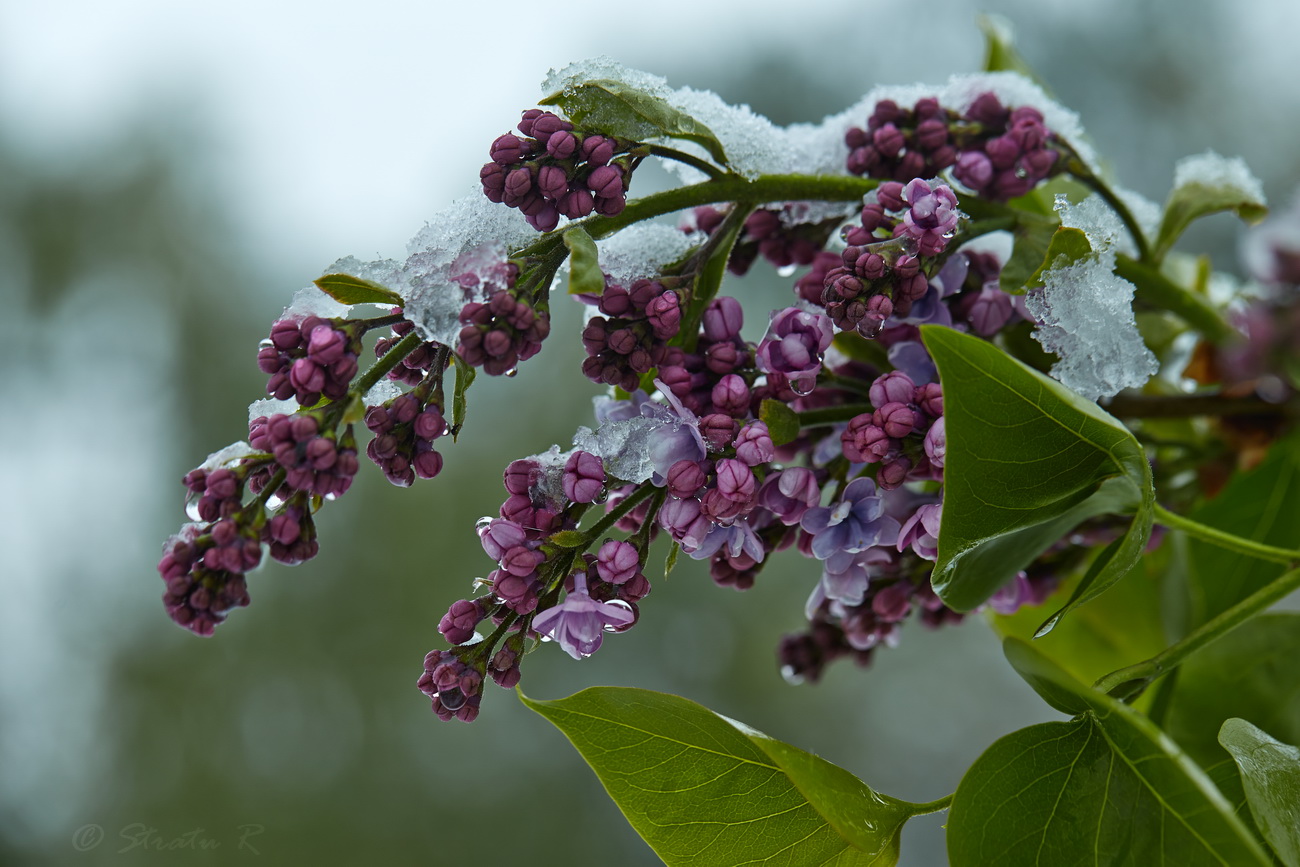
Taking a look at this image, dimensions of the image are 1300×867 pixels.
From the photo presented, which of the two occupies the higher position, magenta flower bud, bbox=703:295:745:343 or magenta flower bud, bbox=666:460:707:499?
magenta flower bud, bbox=703:295:745:343

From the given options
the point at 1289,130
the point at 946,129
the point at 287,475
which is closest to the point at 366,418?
the point at 287,475

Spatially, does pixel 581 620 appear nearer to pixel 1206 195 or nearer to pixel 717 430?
pixel 717 430

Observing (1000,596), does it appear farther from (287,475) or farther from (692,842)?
(287,475)

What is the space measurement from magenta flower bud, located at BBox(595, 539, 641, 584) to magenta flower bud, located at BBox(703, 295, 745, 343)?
0.23ft

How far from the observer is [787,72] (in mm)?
4359

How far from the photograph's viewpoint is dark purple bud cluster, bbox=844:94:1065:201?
35 cm

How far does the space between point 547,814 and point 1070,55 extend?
3769 mm

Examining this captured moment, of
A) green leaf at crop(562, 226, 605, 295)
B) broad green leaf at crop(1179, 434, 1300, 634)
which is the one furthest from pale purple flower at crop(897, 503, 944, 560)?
broad green leaf at crop(1179, 434, 1300, 634)

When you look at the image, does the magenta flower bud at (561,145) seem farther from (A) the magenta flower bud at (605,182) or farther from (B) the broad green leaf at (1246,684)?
(B) the broad green leaf at (1246,684)

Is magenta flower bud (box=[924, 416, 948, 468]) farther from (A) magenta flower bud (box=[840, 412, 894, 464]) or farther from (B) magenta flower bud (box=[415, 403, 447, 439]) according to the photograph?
(B) magenta flower bud (box=[415, 403, 447, 439])

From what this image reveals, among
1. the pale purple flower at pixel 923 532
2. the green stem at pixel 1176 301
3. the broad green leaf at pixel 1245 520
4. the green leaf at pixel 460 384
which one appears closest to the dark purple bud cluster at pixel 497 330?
the green leaf at pixel 460 384

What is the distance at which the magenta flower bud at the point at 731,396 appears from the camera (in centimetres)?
29

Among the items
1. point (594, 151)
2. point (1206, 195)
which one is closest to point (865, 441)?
point (594, 151)

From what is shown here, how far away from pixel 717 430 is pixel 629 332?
0.12ft
